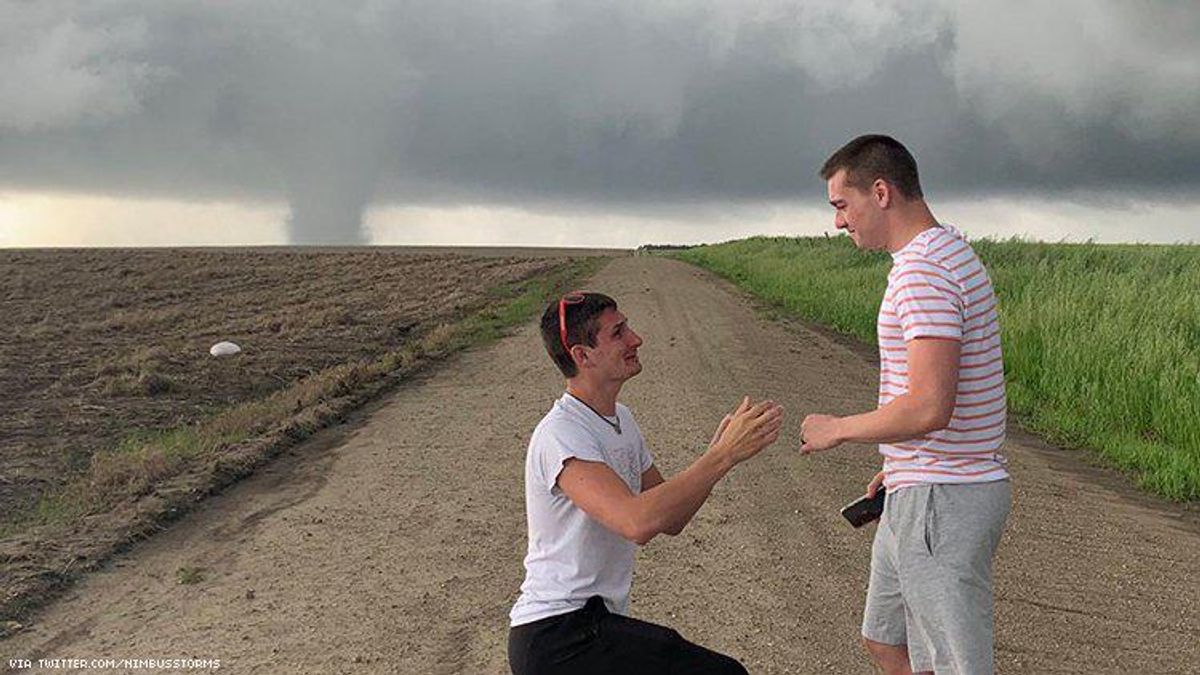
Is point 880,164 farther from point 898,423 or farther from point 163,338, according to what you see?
point 163,338

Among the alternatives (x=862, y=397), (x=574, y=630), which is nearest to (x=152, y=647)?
Answer: (x=574, y=630)

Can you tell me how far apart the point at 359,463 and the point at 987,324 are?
310 inches

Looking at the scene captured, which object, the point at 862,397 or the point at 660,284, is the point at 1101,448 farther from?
the point at 660,284

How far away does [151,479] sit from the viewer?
991cm

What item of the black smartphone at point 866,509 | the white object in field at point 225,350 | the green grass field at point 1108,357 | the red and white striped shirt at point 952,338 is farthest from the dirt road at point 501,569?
the white object in field at point 225,350

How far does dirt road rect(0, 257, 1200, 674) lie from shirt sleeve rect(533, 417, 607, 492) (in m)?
2.53

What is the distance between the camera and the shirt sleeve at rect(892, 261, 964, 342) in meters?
3.23

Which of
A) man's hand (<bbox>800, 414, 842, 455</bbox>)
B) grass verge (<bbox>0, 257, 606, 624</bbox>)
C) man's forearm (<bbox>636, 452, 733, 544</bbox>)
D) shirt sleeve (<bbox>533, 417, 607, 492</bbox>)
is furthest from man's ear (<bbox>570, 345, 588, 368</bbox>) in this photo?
grass verge (<bbox>0, 257, 606, 624</bbox>)

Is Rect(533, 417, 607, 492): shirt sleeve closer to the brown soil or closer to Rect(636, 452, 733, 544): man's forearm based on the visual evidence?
Rect(636, 452, 733, 544): man's forearm

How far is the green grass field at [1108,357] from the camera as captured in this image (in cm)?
1077

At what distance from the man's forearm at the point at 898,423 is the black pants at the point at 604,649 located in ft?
2.46

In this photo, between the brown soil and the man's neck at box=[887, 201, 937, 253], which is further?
the brown soil

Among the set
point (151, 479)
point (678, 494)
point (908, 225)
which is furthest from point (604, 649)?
point (151, 479)

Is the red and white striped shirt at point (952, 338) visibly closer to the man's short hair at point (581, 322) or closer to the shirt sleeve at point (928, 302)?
the shirt sleeve at point (928, 302)
